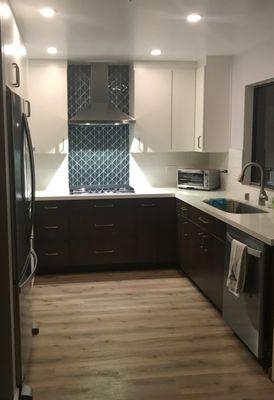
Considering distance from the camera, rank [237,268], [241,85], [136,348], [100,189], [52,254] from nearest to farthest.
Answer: [237,268]
[136,348]
[241,85]
[52,254]
[100,189]

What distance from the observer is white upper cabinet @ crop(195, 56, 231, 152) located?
193 inches

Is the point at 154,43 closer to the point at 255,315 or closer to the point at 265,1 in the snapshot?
the point at 265,1

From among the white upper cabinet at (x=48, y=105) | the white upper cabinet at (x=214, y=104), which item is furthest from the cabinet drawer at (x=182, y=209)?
the white upper cabinet at (x=48, y=105)

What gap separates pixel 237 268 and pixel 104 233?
6.90 feet

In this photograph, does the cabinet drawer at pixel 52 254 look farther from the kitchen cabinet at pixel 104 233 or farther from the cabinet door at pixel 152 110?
the cabinet door at pixel 152 110

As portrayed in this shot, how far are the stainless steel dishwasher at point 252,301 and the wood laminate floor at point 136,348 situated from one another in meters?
0.16

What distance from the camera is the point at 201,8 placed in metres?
3.05

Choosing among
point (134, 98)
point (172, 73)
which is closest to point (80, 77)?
point (134, 98)

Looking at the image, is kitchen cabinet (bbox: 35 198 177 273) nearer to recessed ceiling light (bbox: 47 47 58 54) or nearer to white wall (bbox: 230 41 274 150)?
white wall (bbox: 230 41 274 150)

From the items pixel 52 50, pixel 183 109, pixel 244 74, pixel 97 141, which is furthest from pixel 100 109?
pixel 244 74

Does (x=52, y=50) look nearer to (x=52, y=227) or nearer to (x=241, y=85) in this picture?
(x=52, y=227)

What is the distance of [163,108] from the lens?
515 centimetres

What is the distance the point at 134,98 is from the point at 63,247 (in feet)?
6.03

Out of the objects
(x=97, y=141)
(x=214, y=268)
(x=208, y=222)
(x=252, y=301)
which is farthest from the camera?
(x=97, y=141)
